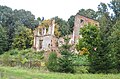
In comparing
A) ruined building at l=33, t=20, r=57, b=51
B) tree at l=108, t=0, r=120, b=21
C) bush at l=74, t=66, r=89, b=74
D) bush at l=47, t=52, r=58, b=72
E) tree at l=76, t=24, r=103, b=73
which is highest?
tree at l=108, t=0, r=120, b=21

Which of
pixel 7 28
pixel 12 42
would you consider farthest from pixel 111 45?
pixel 7 28

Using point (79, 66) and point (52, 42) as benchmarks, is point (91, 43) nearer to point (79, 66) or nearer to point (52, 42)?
point (79, 66)

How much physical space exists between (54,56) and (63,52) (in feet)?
5.08

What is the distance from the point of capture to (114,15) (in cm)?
5941

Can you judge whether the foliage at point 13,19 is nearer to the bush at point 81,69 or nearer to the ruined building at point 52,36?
the ruined building at point 52,36

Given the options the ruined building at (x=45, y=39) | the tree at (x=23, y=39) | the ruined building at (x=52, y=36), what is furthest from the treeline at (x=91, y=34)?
the ruined building at (x=45, y=39)

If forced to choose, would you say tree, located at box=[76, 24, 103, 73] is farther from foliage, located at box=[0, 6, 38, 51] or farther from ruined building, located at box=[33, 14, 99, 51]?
foliage, located at box=[0, 6, 38, 51]

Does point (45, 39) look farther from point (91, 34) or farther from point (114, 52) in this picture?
point (114, 52)

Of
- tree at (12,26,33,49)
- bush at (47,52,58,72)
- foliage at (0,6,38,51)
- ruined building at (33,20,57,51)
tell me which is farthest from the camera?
foliage at (0,6,38,51)

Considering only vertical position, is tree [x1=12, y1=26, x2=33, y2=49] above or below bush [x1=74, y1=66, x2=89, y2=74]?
above

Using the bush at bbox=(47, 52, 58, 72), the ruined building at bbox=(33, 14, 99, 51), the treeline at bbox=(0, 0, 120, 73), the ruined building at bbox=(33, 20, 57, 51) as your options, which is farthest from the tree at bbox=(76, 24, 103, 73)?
the ruined building at bbox=(33, 20, 57, 51)

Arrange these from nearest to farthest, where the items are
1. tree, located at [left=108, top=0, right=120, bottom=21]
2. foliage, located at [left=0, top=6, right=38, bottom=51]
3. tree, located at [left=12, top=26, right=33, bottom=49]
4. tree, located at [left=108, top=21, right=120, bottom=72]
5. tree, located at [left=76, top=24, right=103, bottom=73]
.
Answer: tree, located at [left=76, top=24, right=103, bottom=73]
tree, located at [left=108, top=21, right=120, bottom=72]
tree, located at [left=108, top=0, right=120, bottom=21]
tree, located at [left=12, top=26, right=33, bottom=49]
foliage, located at [left=0, top=6, right=38, bottom=51]

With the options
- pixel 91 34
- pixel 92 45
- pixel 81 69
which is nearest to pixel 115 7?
pixel 91 34

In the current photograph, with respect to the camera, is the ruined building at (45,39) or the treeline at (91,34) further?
the ruined building at (45,39)
